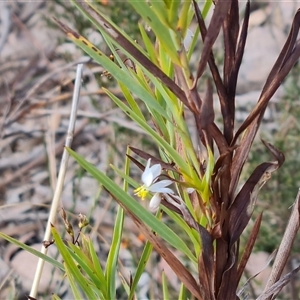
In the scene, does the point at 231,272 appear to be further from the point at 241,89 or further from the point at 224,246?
the point at 241,89

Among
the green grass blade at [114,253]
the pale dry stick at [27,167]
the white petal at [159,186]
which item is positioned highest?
the pale dry stick at [27,167]

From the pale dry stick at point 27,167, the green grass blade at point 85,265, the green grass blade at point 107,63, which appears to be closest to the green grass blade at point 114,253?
the green grass blade at point 85,265

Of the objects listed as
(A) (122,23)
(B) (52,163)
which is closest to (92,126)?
(A) (122,23)

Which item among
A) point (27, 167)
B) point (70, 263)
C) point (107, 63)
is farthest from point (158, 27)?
point (27, 167)

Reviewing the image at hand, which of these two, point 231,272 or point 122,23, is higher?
point 122,23

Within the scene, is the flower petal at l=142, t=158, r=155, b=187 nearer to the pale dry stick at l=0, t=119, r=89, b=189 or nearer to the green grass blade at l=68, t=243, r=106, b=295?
the green grass blade at l=68, t=243, r=106, b=295

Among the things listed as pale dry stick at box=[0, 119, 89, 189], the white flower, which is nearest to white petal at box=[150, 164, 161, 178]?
the white flower

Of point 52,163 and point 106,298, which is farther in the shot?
point 52,163

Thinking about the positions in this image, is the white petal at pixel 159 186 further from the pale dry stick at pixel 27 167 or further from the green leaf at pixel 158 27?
the pale dry stick at pixel 27 167

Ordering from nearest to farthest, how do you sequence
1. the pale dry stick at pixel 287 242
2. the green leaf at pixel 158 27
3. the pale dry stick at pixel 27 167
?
the green leaf at pixel 158 27 → the pale dry stick at pixel 287 242 → the pale dry stick at pixel 27 167
